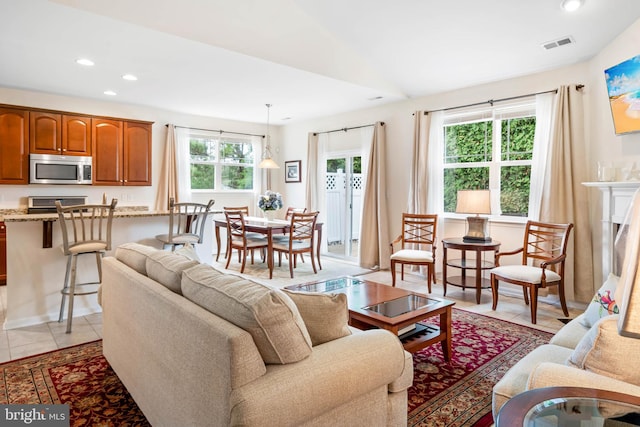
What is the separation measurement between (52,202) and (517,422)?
600cm

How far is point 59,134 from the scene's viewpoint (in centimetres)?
517

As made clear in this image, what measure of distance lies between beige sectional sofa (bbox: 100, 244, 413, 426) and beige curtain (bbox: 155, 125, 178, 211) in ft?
15.2

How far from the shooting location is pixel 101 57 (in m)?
3.81

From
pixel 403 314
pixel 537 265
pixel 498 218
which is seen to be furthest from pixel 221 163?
pixel 403 314

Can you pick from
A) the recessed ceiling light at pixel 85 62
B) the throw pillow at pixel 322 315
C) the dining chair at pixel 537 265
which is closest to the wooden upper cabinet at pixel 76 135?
the recessed ceiling light at pixel 85 62

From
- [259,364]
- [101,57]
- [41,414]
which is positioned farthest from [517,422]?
[101,57]

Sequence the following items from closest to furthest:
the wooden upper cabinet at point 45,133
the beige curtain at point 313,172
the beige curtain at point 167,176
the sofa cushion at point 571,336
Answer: the sofa cushion at point 571,336 < the wooden upper cabinet at point 45,133 < the beige curtain at point 167,176 < the beige curtain at point 313,172

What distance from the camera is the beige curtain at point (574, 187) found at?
154 inches

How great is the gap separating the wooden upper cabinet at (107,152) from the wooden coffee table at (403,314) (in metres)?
4.24

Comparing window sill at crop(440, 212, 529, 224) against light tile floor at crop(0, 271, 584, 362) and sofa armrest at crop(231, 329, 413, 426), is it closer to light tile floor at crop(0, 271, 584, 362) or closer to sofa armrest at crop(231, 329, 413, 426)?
light tile floor at crop(0, 271, 584, 362)

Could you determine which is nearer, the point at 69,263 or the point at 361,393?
the point at 361,393

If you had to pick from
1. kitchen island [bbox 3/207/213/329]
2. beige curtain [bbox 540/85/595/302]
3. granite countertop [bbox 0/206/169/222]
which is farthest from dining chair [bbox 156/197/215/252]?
beige curtain [bbox 540/85/595/302]

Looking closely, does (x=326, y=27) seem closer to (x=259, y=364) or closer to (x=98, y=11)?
(x=98, y=11)

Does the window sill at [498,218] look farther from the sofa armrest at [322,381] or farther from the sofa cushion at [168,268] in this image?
the sofa cushion at [168,268]
